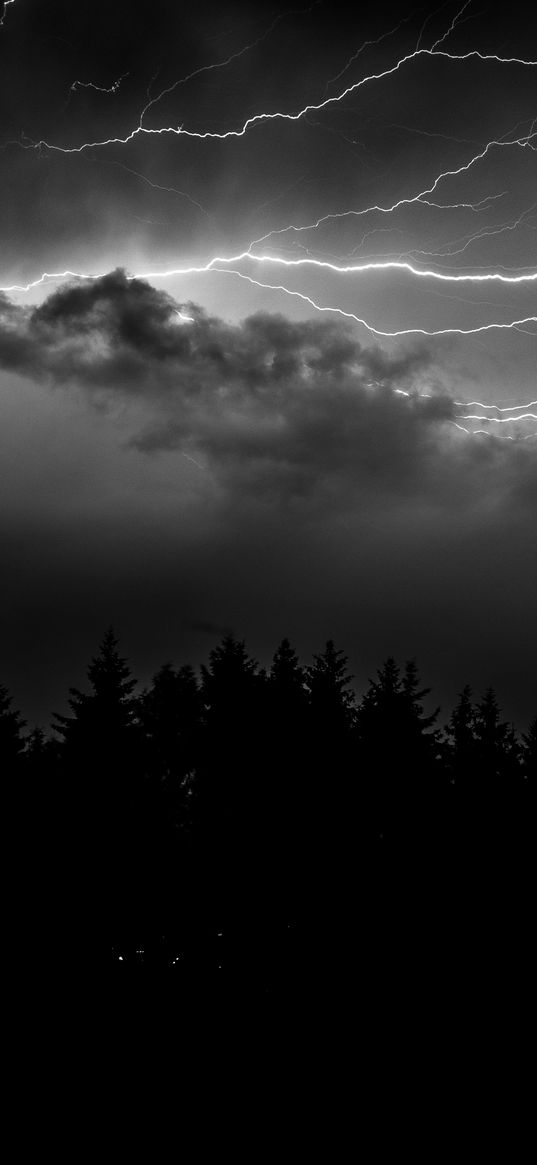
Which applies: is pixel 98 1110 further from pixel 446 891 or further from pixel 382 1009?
pixel 446 891

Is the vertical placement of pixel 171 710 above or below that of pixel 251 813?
above

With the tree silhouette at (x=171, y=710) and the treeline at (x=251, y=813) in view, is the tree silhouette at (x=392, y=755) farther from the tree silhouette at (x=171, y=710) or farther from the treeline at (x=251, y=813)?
the tree silhouette at (x=171, y=710)

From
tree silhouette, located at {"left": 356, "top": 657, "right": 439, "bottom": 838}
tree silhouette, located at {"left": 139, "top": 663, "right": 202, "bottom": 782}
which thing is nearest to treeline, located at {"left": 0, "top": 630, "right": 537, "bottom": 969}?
tree silhouette, located at {"left": 356, "top": 657, "right": 439, "bottom": 838}

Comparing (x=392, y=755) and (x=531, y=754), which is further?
(x=531, y=754)

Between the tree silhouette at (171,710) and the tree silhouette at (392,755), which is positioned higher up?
the tree silhouette at (171,710)

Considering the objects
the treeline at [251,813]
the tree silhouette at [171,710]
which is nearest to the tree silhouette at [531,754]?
the treeline at [251,813]

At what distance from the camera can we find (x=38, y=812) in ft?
52.2

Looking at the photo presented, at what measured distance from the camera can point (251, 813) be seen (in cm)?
1650

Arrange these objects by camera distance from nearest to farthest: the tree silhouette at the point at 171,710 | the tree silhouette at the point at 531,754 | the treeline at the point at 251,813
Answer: the treeline at the point at 251,813 → the tree silhouette at the point at 531,754 → the tree silhouette at the point at 171,710

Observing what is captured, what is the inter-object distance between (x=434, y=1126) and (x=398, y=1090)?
1.34 m

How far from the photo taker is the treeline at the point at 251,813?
1570 cm

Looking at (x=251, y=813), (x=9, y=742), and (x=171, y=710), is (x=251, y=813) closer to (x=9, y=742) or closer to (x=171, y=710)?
(x=9, y=742)

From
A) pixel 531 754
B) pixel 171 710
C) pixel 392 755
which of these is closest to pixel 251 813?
pixel 392 755

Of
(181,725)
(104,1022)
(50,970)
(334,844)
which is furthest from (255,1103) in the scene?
(181,725)
